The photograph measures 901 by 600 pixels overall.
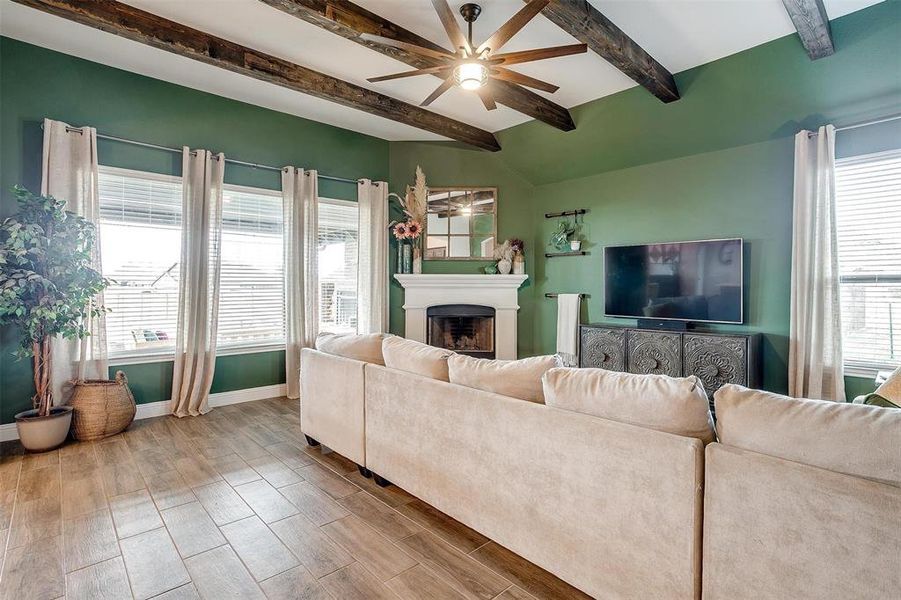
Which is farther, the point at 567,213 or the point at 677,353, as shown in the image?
the point at 567,213

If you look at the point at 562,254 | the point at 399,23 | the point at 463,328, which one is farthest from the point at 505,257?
the point at 399,23

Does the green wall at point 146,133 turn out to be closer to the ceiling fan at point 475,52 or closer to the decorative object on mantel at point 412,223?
the decorative object on mantel at point 412,223

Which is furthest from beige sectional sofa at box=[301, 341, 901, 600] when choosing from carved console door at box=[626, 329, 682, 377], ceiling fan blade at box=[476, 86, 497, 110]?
carved console door at box=[626, 329, 682, 377]

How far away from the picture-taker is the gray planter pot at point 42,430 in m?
3.10

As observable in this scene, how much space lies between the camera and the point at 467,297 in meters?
5.77

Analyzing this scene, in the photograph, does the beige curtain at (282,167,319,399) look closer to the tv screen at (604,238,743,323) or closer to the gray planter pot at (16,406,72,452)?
the gray planter pot at (16,406,72,452)

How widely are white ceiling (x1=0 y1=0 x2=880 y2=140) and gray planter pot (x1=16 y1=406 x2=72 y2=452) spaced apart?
2.82 m

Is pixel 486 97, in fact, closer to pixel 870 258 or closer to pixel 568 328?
pixel 568 328

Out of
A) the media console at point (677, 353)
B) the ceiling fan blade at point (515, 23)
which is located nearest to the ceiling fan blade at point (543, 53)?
the ceiling fan blade at point (515, 23)

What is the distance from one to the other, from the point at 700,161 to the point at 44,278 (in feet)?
18.7

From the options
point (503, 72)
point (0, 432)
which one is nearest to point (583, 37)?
point (503, 72)

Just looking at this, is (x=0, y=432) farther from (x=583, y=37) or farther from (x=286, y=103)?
(x=583, y=37)

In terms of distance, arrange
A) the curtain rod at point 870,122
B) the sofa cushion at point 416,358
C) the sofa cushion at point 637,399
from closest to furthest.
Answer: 1. the sofa cushion at point 637,399
2. the sofa cushion at point 416,358
3. the curtain rod at point 870,122

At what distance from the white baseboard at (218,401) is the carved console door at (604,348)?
3.35m
